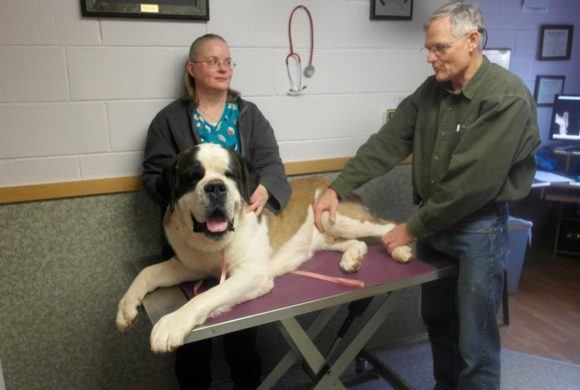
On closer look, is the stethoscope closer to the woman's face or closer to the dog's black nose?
the woman's face

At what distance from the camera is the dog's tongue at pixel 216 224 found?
168 centimetres

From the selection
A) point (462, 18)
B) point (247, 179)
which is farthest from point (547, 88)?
point (247, 179)

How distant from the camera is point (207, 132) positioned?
2.09m

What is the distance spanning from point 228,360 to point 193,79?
1.40 m

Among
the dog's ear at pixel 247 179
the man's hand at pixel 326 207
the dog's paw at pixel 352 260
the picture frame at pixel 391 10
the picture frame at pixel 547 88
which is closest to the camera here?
the dog's ear at pixel 247 179

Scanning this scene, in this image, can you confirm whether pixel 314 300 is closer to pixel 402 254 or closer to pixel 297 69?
pixel 402 254

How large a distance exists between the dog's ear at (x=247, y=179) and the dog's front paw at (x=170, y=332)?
0.54 m

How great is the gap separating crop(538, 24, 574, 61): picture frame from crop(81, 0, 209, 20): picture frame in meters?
3.65

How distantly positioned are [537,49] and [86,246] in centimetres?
431

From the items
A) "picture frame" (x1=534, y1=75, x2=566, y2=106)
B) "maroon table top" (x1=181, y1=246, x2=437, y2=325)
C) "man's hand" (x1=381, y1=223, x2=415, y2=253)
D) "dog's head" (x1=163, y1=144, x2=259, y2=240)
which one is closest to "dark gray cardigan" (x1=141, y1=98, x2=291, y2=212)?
"dog's head" (x1=163, y1=144, x2=259, y2=240)

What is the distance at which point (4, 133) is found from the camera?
2021 millimetres

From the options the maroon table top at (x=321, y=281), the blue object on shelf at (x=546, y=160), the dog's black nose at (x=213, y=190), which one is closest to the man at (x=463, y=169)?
the maroon table top at (x=321, y=281)

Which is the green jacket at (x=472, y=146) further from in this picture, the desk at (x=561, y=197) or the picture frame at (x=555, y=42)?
the picture frame at (x=555, y=42)

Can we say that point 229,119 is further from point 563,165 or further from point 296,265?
A: point 563,165
